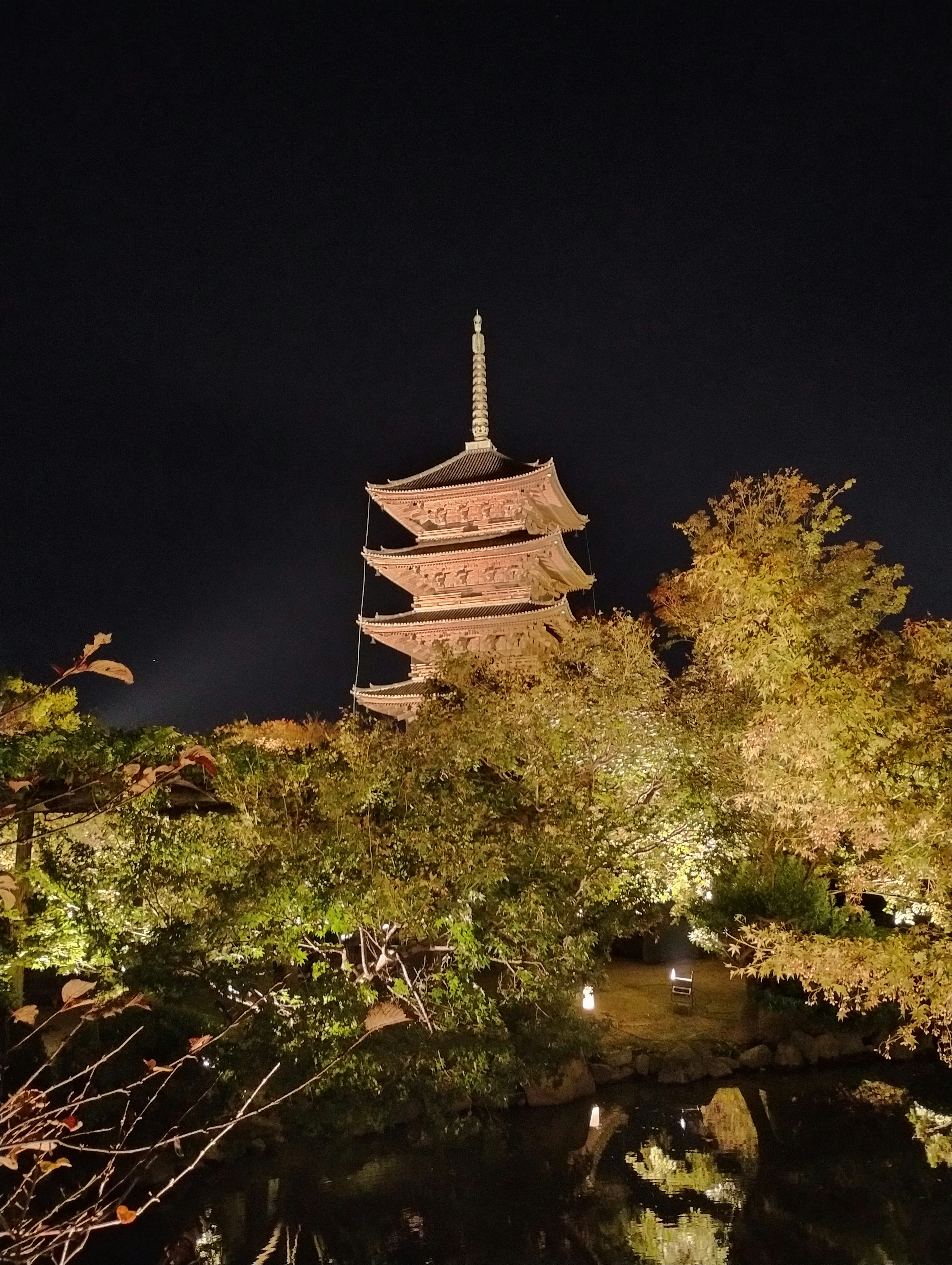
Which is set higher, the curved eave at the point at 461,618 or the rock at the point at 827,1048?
the curved eave at the point at 461,618

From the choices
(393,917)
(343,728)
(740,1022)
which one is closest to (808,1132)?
(740,1022)

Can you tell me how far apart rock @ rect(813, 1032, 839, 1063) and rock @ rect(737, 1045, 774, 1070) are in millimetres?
Result: 753

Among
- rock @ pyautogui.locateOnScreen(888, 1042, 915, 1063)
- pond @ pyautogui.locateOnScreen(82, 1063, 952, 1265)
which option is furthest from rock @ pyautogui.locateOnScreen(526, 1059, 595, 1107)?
rock @ pyautogui.locateOnScreen(888, 1042, 915, 1063)

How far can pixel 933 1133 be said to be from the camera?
11.7 metres

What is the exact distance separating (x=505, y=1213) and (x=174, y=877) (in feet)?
15.6

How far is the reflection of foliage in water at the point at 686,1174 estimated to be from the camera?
9977 mm

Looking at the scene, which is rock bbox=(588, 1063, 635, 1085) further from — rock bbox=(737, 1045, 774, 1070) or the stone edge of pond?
rock bbox=(737, 1045, 774, 1070)

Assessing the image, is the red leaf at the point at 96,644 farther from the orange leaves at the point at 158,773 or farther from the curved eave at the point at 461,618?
the curved eave at the point at 461,618

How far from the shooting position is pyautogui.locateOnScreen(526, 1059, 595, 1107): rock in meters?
12.3

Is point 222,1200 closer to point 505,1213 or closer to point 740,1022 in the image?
point 505,1213

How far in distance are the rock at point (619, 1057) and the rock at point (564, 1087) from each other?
54 centimetres

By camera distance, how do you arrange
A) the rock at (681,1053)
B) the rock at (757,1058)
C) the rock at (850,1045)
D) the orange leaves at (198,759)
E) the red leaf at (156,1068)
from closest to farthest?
the orange leaves at (198,759), the red leaf at (156,1068), the rock at (681,1053), the rock at (757,1058), the rock at (850,1045)

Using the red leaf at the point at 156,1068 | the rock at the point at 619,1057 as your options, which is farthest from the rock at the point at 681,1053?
the red leaf at the point at 156,1068

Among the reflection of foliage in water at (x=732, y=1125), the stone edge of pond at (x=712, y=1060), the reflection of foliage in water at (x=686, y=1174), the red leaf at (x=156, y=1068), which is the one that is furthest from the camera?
the stone edge of pond at (x=712, y=1060)
